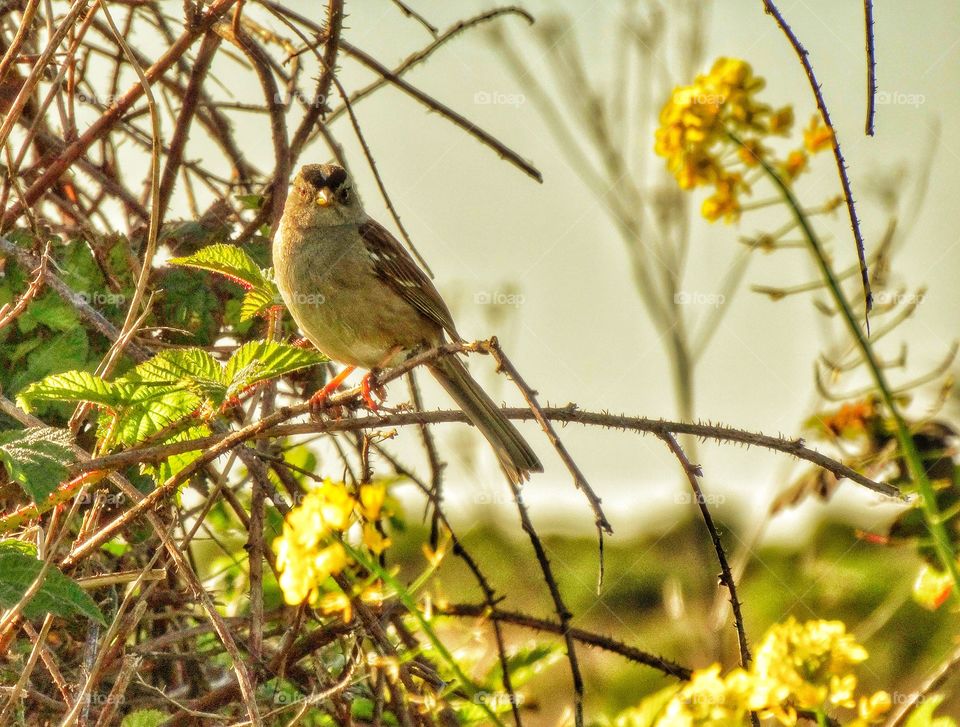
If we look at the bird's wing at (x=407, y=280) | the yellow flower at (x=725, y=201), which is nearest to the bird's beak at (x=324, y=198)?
the bird's wing at (x=407, y=280)

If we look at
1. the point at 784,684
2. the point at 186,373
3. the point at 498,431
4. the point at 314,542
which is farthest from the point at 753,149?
the point at 314,542

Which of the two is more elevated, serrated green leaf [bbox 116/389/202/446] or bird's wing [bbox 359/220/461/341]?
bird's wing [bbox 359/220/461/341]

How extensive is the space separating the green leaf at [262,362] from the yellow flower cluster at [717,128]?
1526 millimetres

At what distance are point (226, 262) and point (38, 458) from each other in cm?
72

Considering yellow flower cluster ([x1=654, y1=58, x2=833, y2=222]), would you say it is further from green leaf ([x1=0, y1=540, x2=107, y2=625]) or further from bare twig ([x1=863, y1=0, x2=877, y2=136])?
green leaf ([x1=0, y1=540, x2=107, y2=625])

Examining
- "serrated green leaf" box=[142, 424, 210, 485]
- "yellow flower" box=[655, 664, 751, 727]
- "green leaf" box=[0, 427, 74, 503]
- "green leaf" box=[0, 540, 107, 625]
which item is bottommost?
"yellow flower" box=[655, 664, 751, 727]

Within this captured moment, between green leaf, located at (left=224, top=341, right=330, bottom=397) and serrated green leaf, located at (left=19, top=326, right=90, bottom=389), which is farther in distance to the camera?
serrated green leaf, located at (left=19, top=326, right=90, bottom=389)

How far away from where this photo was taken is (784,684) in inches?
69.8

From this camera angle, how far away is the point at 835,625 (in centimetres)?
184

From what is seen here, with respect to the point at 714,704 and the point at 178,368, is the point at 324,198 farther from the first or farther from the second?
the point at 714,704

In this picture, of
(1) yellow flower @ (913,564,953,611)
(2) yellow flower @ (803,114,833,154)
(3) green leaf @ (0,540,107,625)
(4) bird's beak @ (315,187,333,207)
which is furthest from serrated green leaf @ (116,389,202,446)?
(2) yellow flower @ (803,114,833,154)

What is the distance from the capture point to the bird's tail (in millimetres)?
3088

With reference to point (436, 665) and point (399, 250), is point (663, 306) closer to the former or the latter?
point (399, 250)

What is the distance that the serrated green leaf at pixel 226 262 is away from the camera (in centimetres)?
263
